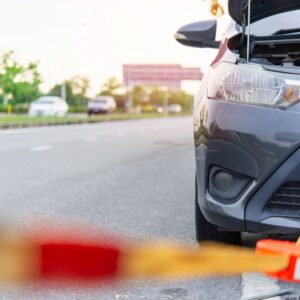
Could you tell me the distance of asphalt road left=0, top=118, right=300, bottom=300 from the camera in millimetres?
2605

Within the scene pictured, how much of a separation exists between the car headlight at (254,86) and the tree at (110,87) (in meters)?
99.1

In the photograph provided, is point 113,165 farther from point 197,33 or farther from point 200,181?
point 200,181

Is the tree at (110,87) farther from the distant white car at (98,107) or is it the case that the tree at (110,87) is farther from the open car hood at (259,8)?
the open car hood at (259,8)

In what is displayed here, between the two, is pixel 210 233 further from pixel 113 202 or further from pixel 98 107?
pixel 98 107

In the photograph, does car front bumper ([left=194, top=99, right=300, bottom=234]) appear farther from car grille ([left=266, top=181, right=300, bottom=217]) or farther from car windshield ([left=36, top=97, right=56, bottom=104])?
car windshield ([left=36, top=97, right=56, bottom=104])

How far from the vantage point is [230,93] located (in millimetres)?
2523

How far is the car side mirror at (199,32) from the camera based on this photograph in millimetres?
3334

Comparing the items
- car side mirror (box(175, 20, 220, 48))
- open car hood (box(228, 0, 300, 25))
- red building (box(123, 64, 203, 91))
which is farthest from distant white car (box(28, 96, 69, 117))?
open car hood (box(228, 0, 300, 25))

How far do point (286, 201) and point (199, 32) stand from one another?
1371 mm

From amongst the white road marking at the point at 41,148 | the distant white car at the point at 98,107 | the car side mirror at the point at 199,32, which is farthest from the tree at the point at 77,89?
the car side mirror at the point at 199,32

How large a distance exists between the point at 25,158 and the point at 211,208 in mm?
6500

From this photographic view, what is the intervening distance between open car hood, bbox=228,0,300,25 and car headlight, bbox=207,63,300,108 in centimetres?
34

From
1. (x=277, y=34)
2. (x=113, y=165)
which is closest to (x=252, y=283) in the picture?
(x=277, y=34)

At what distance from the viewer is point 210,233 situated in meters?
2.96
